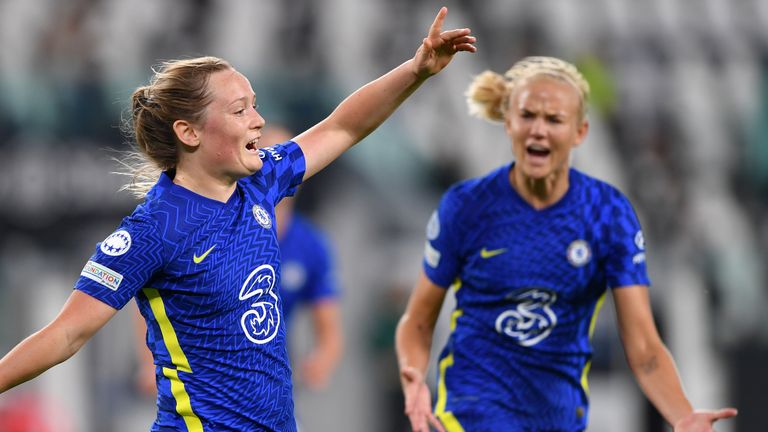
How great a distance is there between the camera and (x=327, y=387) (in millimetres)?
10555

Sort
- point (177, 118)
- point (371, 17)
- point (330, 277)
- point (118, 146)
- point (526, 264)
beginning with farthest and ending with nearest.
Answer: point (371, 17) < point (118, 146) < point (330, 277) < point (526, 264) < point (177, 118)

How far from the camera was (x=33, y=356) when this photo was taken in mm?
3691

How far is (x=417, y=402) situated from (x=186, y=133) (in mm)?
1299

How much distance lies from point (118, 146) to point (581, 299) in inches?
239

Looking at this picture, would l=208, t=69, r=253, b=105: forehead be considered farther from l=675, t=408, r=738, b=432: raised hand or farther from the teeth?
l=675, t=408, r=738, b=432: raised hand

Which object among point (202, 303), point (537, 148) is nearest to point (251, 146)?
point (202, 303)

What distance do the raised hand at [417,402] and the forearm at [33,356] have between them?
1.36m

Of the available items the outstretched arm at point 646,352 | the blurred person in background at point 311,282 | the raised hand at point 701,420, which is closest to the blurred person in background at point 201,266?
the outstretched arm at point 646,352

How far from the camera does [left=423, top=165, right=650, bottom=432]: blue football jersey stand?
15.6 feet

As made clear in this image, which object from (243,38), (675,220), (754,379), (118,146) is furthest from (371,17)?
(754,379)

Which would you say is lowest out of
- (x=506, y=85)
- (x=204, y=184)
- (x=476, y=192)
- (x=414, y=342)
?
(x=414, y=342)

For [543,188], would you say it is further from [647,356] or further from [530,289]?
[647,356]

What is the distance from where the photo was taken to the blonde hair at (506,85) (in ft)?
16.3

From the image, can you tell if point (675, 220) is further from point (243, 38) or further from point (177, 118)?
point (177, 118)
